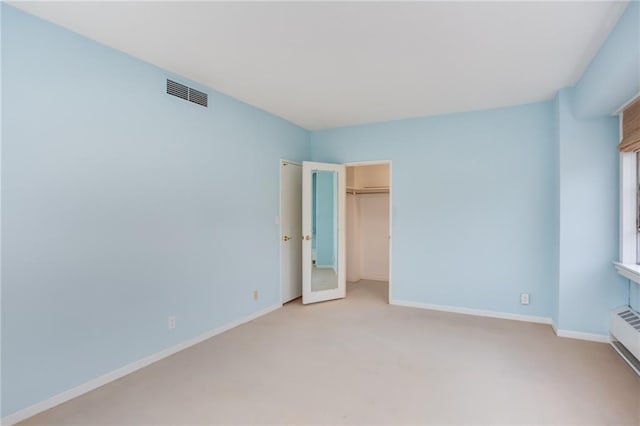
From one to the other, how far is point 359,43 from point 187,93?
176 cm

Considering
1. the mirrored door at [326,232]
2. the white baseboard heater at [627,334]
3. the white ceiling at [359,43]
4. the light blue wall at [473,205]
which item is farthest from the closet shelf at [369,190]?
the white baseboard heater at [627,334]

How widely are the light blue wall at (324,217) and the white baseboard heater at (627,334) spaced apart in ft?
10.9

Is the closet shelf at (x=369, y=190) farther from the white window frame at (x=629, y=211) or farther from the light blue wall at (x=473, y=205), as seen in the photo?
the white window frame at (x=629, y=211)

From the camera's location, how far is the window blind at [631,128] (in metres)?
2.85

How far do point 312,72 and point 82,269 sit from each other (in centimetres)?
248

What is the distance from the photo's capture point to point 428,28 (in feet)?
7.81

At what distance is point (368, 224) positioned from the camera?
21.8ft

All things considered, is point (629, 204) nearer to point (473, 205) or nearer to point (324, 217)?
point (473, 205)

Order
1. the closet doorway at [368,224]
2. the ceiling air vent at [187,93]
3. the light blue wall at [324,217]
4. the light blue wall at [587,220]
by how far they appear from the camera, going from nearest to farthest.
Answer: the ceiling air vent at [187,93]
the light blue wall at [587,220]
the light blue wall at [324,217]
the closet doorway at [368,224]

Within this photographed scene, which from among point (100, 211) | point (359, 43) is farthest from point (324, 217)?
point (100, 211)

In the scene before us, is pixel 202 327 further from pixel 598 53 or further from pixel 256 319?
pixel 598 53

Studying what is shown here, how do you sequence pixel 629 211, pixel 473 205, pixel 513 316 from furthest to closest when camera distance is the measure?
1. pixel 473 205
2. pixel 513 316
3. pixel 629 211

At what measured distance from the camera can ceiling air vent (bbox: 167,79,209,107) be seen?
3156 mm

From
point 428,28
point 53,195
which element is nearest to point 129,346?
point 53,195
